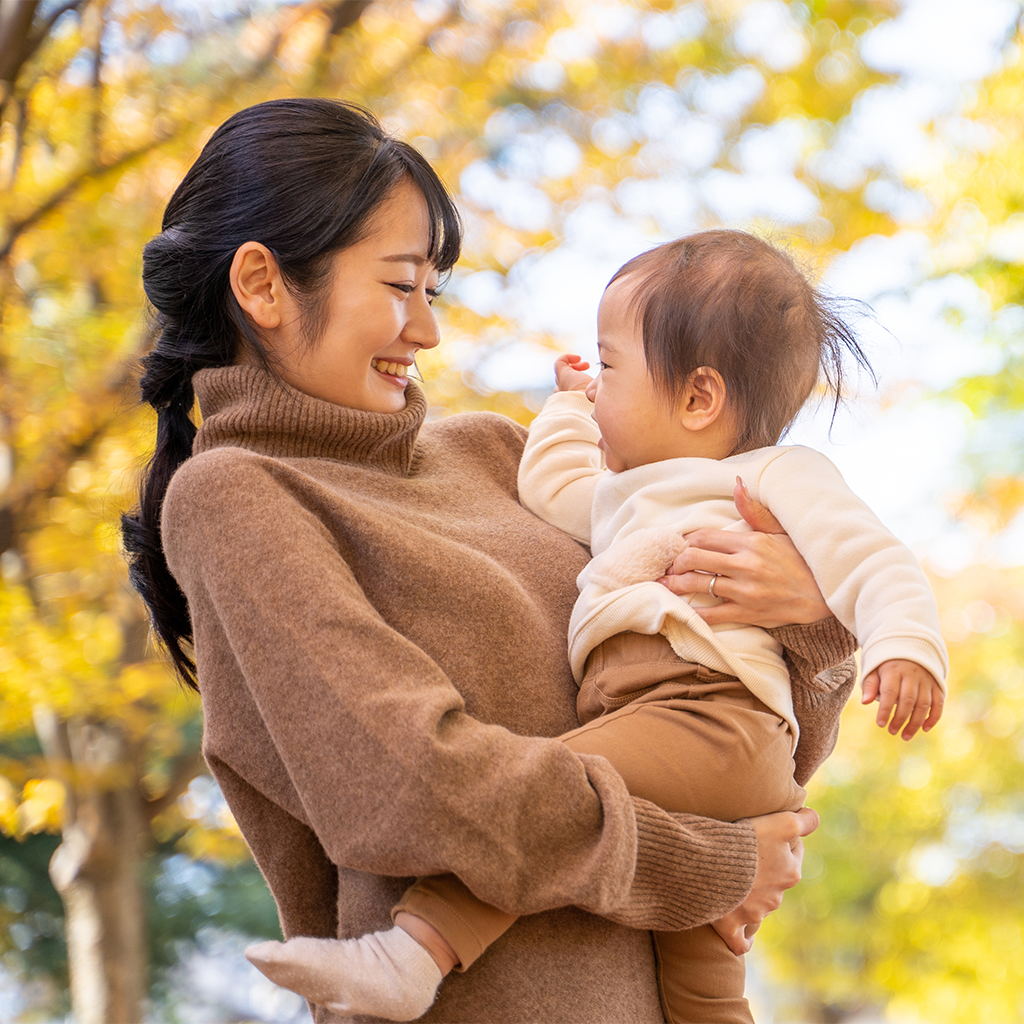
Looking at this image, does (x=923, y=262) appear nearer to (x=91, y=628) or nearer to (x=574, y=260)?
(x=574, y=260)

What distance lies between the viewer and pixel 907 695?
112 centimetres

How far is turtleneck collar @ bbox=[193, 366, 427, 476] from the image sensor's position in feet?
4.53

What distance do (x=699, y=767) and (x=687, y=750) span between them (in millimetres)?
27

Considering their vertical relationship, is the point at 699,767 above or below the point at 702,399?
below

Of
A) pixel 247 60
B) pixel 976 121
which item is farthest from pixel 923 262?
pixel 247 60

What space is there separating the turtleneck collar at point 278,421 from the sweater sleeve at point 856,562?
0.57m

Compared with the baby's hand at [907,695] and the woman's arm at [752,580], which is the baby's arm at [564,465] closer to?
the woman's arm at [752,580]

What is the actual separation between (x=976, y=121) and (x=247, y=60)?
313cm

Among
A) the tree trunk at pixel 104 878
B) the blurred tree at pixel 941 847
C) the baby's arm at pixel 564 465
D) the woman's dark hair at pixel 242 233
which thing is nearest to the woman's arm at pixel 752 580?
the baby's arm at pixel 564 465

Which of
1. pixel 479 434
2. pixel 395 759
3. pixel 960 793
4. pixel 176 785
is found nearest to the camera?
pixel 395 759

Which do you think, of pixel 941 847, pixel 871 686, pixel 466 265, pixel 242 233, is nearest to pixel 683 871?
pixel 871 686

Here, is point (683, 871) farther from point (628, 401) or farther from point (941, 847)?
point (941, 847)

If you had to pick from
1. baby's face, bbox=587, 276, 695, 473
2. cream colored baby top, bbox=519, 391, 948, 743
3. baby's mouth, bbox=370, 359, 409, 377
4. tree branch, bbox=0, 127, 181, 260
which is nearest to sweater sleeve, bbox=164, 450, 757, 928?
cream colored baby top, bbox=519, 391, 948, 743

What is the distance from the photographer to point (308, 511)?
121 cm
